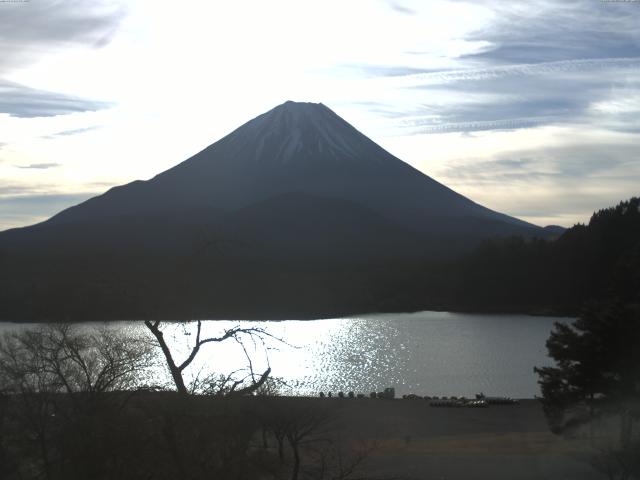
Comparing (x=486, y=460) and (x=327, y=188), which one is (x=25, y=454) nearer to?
(x=486, y=460)

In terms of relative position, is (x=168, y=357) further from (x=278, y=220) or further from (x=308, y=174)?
(x=308, y=174)

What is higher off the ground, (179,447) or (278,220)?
(278,220)

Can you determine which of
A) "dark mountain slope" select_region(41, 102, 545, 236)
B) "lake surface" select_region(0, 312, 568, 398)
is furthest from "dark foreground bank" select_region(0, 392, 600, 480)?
"dark mountain slope" select_region(41, 102, 545, 236)

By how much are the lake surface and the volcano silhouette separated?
6.27 metres

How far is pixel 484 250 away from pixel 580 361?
57033 mm

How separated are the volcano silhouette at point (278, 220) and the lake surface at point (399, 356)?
627 cm

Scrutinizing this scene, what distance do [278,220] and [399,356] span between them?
53.1 meters

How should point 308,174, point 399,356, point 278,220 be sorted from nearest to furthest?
point 399,356 → point 278,220 → point 308,174

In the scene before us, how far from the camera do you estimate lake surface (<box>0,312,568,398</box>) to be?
77.2 ft

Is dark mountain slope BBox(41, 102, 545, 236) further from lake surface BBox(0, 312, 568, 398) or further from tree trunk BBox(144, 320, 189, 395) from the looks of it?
tree trunk BBox(144, 320, 189, 395)

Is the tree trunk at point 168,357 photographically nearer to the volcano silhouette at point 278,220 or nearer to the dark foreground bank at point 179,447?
the dark foreground bank at point 179,447

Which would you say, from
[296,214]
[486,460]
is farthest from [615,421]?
[296,214]

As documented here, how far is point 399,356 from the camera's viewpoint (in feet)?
101

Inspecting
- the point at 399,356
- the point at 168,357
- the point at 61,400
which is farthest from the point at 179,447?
the point at 399,356
